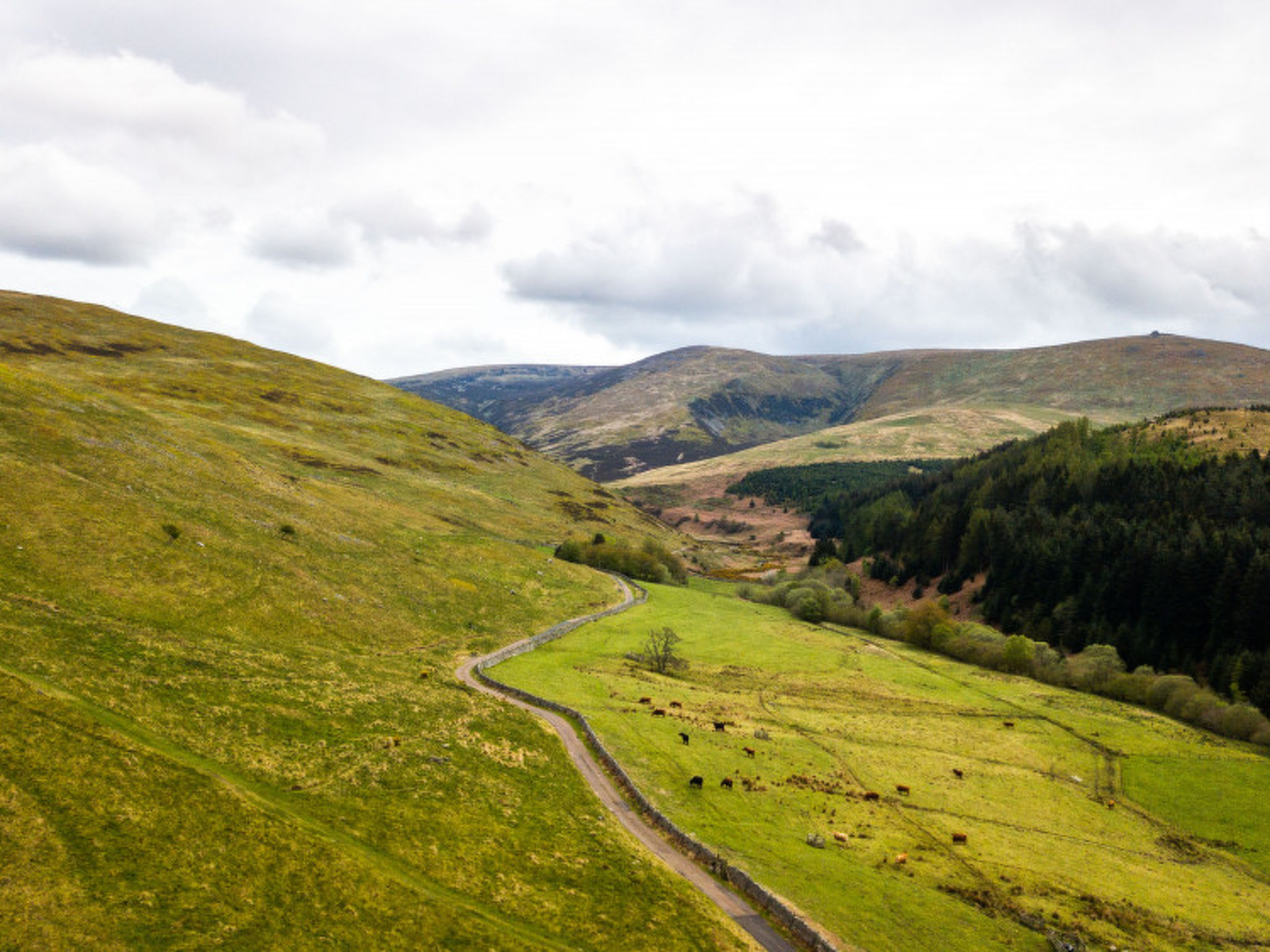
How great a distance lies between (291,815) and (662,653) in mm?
Answer: 62563

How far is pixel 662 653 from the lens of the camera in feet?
294

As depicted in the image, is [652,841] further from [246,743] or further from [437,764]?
[246,743]

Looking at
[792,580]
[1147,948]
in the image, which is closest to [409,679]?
[1147,948]

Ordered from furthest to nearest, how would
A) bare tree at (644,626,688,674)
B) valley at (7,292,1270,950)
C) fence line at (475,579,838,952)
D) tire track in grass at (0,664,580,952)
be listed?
bare tree at (644,626,688,674), fence line at (475,579,838,952), tire track in grass at (0,664,580,952), valley at (7,292,1270,950)

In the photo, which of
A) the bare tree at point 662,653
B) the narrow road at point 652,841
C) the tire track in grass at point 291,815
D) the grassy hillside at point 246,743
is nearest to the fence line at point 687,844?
the narrow road at point 652,841

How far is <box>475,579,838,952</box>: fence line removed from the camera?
33094mm

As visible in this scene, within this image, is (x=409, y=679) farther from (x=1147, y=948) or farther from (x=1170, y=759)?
(x=1170, y=759)

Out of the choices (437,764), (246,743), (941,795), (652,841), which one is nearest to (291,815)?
(246,743)

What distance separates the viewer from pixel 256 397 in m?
194

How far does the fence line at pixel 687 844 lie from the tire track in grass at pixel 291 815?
11.4 meters

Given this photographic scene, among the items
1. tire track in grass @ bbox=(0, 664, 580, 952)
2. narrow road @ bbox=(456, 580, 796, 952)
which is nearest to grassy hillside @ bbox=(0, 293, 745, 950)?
tire track in grass @ bbox=(0, 664, 580, 952)

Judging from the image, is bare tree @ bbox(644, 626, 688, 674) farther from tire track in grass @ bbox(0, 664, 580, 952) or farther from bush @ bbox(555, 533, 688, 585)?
tire track in grass @ bbox(0, 664, 580, 952)

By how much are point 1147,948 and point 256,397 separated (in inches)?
8424

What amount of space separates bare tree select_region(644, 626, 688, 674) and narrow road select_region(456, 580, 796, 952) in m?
27.6
